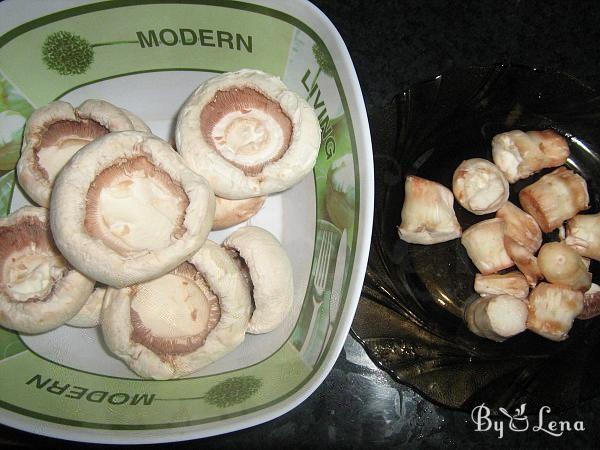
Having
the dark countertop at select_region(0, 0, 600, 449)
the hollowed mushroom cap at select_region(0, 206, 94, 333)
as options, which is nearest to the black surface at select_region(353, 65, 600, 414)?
the dark countertop at select_region(0, 0, 600, 449)

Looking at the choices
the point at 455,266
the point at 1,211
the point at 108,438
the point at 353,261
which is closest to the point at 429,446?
the point at 455,266

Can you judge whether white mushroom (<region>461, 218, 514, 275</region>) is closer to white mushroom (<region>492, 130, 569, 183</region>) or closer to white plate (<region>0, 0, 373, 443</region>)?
white mushroom (<region>492, 130, 569, 183</region>)

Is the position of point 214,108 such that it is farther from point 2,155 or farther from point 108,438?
point 108,438

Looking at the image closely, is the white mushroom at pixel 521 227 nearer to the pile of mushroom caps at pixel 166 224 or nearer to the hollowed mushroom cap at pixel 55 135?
the pile of mushroom caps at pixel 166 224

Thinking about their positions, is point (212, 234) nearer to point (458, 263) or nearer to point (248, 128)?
point (248, 128)

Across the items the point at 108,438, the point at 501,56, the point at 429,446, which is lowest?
the point at 429,446

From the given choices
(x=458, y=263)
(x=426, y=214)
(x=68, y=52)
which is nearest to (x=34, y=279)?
(x=68, y=52)
